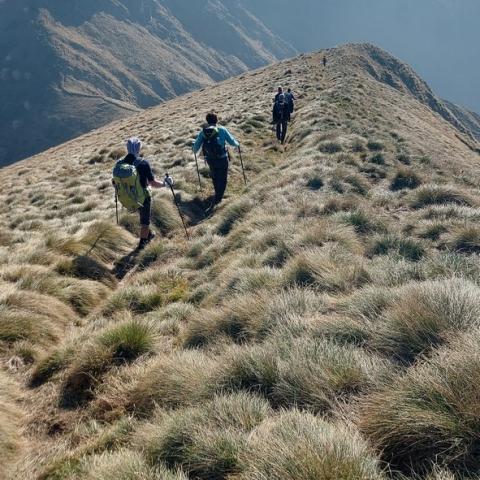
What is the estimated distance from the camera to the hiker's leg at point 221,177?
1420cm

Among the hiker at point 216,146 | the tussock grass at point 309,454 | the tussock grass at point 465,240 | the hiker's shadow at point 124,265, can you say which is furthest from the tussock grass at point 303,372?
the hiker at point 216,146

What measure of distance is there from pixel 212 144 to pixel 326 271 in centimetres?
844

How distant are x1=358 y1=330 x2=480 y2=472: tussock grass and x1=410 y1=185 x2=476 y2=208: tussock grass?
26.3 ft

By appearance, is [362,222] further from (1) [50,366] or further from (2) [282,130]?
(2) [282,130]

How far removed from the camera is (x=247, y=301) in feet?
19.4

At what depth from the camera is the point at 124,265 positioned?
1027cm

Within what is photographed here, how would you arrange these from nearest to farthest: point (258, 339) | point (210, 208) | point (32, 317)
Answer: point (258, 339), point (32, 317), point (210, 208)

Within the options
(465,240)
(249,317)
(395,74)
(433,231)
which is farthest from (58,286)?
(395,74)

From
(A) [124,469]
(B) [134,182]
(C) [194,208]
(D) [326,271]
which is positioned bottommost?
(C) [194,208]

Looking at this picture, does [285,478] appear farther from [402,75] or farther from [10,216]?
[402,75]

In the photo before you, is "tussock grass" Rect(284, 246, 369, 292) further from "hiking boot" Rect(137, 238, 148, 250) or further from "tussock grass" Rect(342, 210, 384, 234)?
"hiking boot" Rect(137, 238, 148, 250)

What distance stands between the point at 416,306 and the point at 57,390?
13.3ft

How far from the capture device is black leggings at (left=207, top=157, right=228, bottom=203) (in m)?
14.2

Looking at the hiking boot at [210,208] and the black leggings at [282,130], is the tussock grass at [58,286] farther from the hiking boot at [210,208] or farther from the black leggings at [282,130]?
the black leggings at [282,130]
